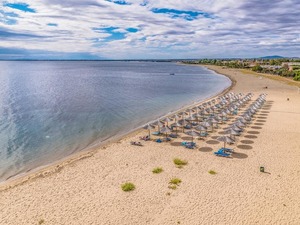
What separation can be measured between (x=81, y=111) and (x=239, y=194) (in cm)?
3121

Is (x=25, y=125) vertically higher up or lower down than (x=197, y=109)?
lower down

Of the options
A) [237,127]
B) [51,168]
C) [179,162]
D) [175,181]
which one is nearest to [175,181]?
[175,181]

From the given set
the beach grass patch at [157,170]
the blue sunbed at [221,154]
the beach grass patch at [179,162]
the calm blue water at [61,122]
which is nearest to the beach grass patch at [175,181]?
the beach grass patch at [157,170]

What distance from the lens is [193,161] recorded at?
20.9m

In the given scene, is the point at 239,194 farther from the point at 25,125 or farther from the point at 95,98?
the point at 95,98

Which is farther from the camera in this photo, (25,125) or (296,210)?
(25,125)

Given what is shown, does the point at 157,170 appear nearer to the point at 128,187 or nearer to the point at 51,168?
the point at 128,187

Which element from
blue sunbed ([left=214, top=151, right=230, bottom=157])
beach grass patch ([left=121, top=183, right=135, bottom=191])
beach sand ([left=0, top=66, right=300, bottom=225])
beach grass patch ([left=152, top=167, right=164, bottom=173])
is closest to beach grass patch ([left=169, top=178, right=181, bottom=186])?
beach sand ([left=0, top=66, right=300, bottom=225])

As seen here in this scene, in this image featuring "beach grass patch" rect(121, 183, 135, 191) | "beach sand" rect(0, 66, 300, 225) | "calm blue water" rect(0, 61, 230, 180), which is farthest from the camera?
"calm blue water" rect(0, 61, 230, 180)

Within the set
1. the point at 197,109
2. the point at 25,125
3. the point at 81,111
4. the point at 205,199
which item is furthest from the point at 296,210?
the point at 81,111

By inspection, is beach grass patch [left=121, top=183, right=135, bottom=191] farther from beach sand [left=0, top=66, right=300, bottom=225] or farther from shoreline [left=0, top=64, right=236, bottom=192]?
shoreline [left=0, top=64, right=236, bottom=192]

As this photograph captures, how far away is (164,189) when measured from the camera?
54.9ft

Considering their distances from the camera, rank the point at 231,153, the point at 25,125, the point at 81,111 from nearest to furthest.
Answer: the point at 231,153
the point at 25,125
the point at 81,111

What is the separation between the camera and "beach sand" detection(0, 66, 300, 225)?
14.1 m
